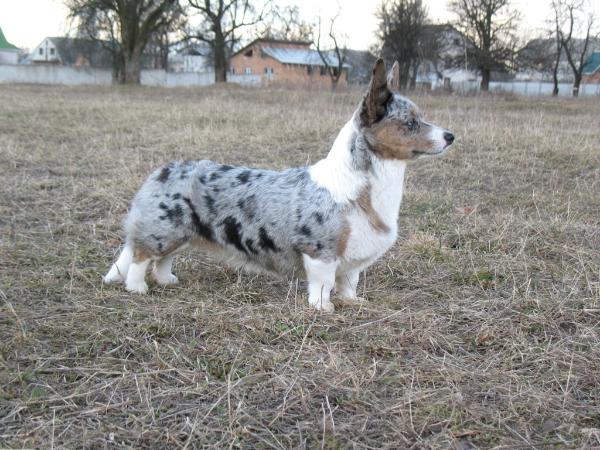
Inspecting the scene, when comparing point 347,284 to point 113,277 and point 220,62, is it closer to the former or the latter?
Answer: point 113,277

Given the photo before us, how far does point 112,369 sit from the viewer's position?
3123mm

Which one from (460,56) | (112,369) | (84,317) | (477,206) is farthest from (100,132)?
(460,56)

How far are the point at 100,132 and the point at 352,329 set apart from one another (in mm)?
9078

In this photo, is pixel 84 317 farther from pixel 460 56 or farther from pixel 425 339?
pixel 460 56

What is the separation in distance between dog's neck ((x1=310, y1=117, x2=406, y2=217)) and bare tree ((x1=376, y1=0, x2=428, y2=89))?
1314 inches

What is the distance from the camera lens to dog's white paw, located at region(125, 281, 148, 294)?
430 centimetres

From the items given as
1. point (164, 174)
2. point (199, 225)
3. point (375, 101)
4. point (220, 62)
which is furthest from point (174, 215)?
point (220, 62)

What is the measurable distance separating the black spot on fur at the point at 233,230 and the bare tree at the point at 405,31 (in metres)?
33.4

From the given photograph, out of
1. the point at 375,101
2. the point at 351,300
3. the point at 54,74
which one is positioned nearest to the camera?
the point at 375,101

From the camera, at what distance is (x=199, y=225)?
4355 millimetres

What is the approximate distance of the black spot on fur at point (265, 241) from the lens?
420 cm

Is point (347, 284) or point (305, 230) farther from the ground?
point (305, 230)

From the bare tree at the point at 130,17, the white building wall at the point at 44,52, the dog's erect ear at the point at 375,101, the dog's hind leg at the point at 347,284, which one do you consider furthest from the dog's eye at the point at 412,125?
the white building wall at the point at 44,52

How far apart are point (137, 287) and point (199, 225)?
2.07ft
